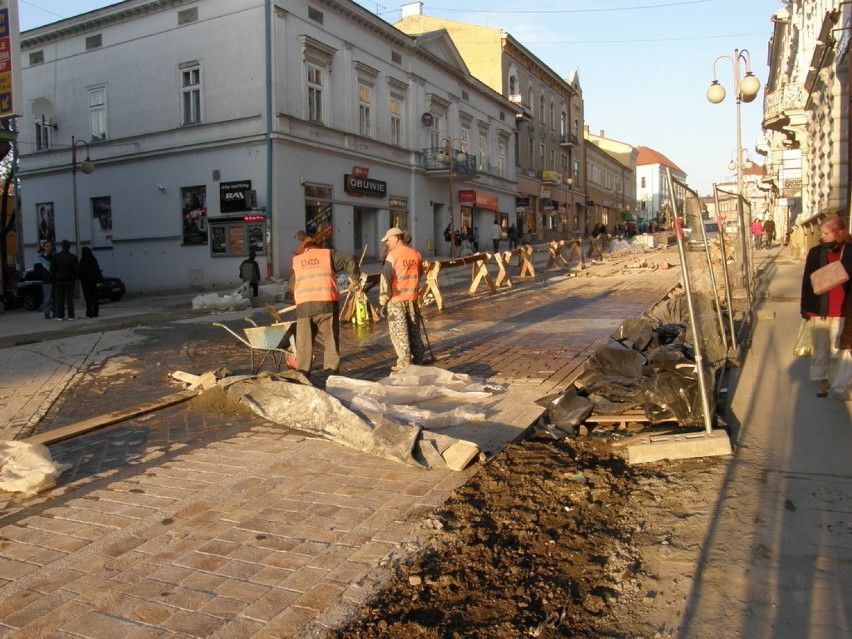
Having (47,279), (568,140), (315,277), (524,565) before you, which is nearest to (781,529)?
(524,565)

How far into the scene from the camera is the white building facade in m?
23.1

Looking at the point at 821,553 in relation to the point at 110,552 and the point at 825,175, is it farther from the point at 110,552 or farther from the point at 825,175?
the point at 825,175

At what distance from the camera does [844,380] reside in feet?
20.2

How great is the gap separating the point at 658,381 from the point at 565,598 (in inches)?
116

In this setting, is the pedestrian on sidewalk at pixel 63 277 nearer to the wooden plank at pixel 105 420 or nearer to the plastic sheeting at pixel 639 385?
the wooden plank at pixel 105 420

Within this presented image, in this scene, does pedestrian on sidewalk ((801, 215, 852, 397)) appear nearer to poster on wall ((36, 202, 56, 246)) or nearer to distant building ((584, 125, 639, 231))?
→ poster on wall ((36, 202, 56, 246))

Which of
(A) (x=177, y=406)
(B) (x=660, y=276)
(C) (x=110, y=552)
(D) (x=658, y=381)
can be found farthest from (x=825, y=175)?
(C) (x=110, y=552)

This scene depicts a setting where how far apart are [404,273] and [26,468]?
4359mm

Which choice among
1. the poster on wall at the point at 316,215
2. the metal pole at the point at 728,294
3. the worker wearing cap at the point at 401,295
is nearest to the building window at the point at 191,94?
the poster on wall at the point at 316,215

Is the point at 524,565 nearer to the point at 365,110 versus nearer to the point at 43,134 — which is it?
the point at 365,110

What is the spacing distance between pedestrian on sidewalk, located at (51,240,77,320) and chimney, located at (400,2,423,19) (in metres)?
31.7

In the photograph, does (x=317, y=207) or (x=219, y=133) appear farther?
(x=317, y=207)

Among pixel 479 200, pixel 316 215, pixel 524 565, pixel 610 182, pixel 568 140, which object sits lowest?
pixel 524 565

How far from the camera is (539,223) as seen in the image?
48000 millimetres
